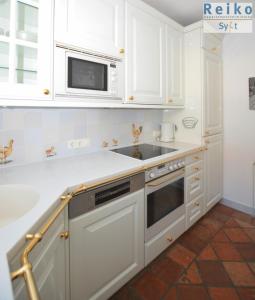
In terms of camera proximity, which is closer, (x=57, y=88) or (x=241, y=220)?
(x=57, y=88)

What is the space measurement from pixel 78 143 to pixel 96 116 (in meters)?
0.31

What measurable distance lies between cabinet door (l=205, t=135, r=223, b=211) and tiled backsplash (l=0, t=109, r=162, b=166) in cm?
92

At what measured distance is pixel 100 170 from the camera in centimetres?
123

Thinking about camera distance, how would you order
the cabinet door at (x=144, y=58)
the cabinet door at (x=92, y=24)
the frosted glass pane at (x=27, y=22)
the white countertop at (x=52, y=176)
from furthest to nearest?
1. the cabinet door at (x=144, y=58)
2. the cabinet door at (x=92, y=24)
3. the frosted glass pane at (x=27, y=22)
4. the white countertop at (x=52, y=176)

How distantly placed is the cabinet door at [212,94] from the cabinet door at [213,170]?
14cm

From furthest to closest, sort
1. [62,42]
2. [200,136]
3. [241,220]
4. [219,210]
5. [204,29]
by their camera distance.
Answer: [219,210] → [241,220] → [200,136] → [204,29] → [62,42]

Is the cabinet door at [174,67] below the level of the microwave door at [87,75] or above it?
above

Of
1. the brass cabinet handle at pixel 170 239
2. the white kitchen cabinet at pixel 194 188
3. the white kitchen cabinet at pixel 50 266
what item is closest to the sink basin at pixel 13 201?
the white kitchen cabinet at pixel 50 266

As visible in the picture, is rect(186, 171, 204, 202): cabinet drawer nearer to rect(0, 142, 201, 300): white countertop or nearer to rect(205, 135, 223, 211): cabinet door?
rect(205, 135, 223, 211): cabinet door

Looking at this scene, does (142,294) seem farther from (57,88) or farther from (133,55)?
(133,55)

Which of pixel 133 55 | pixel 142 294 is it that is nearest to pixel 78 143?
pixel 133 55

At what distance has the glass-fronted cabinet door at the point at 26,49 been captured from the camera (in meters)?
1.00

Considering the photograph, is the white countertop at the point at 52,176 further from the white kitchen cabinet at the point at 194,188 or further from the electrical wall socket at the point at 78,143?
the white kitchen cabinet at the point at 194,188

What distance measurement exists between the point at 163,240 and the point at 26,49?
1692 mm
